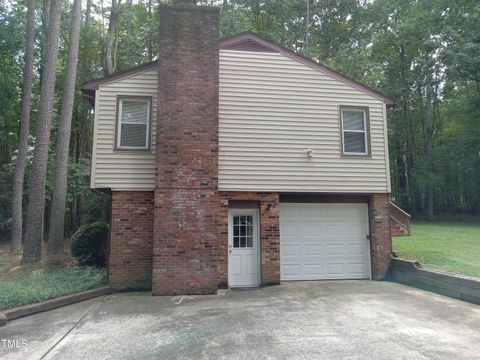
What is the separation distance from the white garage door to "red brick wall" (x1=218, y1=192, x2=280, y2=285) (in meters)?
0.41

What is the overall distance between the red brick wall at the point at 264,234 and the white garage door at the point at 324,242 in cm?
41

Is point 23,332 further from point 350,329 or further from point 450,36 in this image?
point 450,36

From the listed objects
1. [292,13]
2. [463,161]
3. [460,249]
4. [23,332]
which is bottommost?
[23,332]

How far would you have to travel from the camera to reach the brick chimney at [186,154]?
7.16m

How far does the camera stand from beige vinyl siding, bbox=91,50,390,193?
7785 millimetres

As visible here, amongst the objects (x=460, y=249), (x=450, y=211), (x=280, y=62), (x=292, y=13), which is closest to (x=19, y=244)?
(x=280, y=62)

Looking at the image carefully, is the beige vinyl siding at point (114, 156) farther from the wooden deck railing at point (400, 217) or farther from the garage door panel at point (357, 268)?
the wooden deck railing at point (400, 217)

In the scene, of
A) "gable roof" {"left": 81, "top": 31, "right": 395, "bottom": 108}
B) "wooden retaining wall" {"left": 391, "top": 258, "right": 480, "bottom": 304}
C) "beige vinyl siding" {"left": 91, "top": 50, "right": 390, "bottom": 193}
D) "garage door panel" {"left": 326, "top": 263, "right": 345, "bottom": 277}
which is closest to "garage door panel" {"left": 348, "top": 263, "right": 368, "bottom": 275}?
"garage door panel" {"left": 326, "top": 263, "right": 345, "bottom": 277}

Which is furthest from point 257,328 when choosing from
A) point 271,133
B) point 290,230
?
point 271,133

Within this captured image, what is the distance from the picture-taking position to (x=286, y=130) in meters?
8.44

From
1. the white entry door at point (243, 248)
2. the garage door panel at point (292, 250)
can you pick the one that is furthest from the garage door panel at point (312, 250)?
the white entry door at point (243, 248)

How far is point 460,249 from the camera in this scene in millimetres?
10180

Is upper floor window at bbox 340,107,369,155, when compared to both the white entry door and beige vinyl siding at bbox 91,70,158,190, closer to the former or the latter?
the white entry door

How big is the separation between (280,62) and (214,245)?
4.85 m
